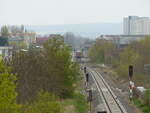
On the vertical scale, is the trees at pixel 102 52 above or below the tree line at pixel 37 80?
below

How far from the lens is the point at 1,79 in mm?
15773

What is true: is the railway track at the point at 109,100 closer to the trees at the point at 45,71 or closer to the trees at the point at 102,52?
the trees at the point at 45,71

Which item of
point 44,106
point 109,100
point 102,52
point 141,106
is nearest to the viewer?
point 44,106

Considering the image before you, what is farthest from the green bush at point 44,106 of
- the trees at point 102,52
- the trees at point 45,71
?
the trees at point 102,52

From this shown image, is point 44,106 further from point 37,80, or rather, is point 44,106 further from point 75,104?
point 75,104

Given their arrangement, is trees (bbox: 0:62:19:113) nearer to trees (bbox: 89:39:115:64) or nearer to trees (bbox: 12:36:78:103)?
trees (bbox: 12:36:78:103)

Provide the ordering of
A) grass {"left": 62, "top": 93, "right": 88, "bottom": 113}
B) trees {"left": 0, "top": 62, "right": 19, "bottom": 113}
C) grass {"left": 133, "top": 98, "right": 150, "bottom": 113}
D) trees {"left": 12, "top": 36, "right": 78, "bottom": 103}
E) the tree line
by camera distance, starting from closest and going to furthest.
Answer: trees {"left": 0, "top": 62, "right": 19, "bottom": 113} → the tree line → trees {"left": 12, "top": 36, "right": 78, "bottom": 103} → grass {"left": 133, "top": 98, "right": 150, "bottom": 113} → grass {"left": 62, "top": 93, "right": 88, "bottom": 113}

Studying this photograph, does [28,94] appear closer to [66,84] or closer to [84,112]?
[84,112]

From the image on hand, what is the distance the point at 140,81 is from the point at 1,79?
1368 inches

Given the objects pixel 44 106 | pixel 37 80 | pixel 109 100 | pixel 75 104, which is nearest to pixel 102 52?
pixel 109 100

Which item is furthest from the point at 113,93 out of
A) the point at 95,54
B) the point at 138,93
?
the point at 95,54

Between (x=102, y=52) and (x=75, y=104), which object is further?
(x=102, y=52)

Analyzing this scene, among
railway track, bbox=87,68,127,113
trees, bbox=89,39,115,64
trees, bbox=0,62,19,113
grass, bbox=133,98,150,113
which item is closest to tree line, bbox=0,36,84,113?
trees, bbox=0,62,19,113

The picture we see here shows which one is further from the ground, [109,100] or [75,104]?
[75,104]
